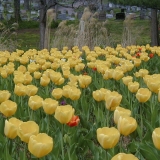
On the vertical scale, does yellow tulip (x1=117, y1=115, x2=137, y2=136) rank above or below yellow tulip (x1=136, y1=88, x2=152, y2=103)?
above

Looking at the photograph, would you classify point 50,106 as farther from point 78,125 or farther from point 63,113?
point 78,125

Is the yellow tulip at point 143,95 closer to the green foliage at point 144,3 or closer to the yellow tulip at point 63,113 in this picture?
the yellow tulip at point 63,113

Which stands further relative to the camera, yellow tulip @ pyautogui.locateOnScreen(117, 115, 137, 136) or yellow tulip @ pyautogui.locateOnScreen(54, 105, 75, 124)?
yellow tulip @ pyautogui.locateOnScreen(54, 105, 75, 124)

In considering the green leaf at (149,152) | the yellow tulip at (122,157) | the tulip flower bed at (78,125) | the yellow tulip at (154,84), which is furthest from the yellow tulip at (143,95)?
the yellow tulip at (122,157)

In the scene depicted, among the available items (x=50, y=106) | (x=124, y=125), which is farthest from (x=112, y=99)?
(x=124, y=125)

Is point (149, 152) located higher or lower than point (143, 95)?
lower

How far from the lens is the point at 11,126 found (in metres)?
2.08

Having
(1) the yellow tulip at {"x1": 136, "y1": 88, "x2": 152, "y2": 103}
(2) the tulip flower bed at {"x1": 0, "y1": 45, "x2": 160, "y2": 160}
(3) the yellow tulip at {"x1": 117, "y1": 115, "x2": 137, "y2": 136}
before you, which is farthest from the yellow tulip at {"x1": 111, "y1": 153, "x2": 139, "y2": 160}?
(1) the yellow tulip at {"x1": 136, "y1": 88, "x2": 152, "y2": 103}

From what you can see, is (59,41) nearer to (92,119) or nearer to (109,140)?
(92,119)

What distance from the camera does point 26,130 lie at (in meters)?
1.99

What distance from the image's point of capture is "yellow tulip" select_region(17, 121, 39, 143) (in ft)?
6.41

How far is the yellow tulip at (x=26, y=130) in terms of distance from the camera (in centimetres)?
195

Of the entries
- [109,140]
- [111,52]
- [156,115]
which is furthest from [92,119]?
[111,52]

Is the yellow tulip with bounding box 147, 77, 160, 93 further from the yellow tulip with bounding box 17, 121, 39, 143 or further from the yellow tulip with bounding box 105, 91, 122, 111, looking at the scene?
the yellow tulip with bounding box 17, 121, 39, 143
